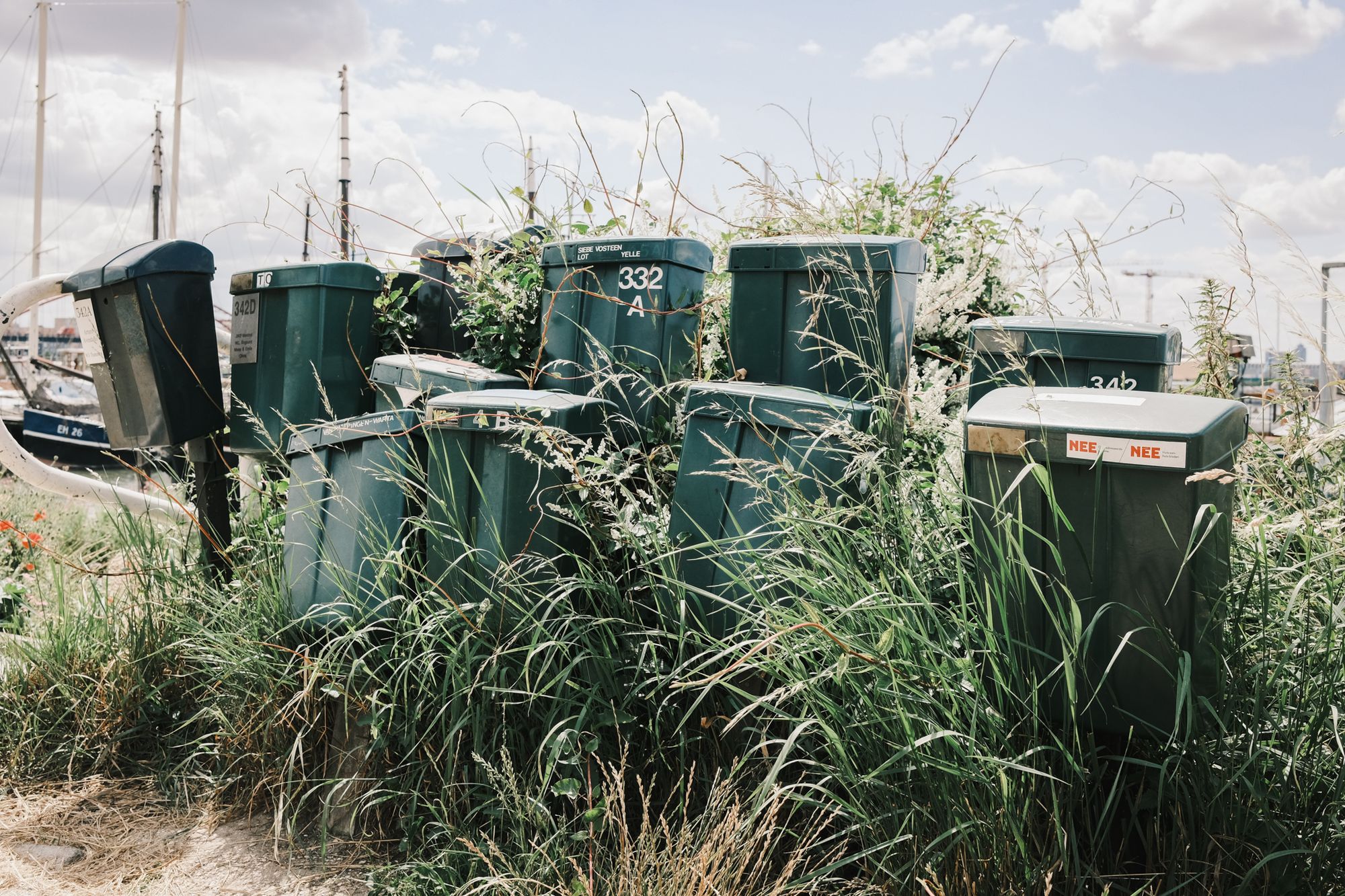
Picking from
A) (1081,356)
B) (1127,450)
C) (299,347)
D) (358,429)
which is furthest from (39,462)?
(1127,450)

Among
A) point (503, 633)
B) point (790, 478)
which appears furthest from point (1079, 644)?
point (503, 633)

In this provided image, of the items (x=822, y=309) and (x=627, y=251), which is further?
(x=627, y=251)

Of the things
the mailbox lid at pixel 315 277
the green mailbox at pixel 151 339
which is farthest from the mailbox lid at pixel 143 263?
the mailbox lid at pixel 315 277

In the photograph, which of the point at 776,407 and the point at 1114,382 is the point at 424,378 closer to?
the point at 776,407

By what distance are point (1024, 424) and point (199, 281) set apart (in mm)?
3692

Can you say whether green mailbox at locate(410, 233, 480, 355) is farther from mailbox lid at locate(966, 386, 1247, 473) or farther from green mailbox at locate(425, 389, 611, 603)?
mailbox lid at locate(966, 386, 1247, 473)

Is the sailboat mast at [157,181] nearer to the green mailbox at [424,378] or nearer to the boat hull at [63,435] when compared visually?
the boat hull at [63,435]

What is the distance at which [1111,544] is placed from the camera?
2078mm

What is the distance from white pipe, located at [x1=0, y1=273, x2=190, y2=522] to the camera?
469 cm

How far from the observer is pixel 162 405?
419 centimetres

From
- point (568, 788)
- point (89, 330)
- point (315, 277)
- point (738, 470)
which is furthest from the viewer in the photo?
point (89, 330)

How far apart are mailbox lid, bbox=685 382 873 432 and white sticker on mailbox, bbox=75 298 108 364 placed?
2.91 metres

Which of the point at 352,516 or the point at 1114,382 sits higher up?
the point at 1114,382

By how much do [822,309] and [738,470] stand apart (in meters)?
0.85
